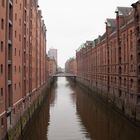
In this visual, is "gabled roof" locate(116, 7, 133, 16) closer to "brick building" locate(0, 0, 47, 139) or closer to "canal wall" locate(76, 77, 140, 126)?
"canal wall" locate(76, 77, 140, 126)

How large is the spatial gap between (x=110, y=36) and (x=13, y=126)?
3433 cm

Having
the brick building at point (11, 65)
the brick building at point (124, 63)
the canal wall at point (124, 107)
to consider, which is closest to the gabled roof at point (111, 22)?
the brick building at point (124, 63)

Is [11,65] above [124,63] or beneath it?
beneath

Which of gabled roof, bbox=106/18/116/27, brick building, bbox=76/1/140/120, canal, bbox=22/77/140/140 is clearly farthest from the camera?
gabled roof, bbox=106/18/116/27

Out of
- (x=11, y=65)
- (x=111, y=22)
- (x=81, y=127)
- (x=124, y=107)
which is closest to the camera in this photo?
(x=11, y=65)

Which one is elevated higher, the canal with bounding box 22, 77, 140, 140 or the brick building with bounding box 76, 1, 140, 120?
the brick building with bounding box 76, 1, 140, 120

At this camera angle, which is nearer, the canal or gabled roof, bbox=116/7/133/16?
the canal

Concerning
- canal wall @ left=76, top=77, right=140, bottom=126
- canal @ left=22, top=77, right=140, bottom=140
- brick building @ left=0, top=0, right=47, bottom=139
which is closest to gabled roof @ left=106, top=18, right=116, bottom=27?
canal wall @ left=76, top=77, right=140, bottom=126

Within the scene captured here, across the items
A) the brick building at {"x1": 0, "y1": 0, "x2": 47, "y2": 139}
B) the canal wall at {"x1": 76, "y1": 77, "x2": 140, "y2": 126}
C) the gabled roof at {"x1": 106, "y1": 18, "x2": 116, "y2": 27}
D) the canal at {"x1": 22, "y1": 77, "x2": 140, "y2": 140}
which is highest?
the gabled roof at {"x1": 106, "y1": 18, "x2": 116, "y2": 27}

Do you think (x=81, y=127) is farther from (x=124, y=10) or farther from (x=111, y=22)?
(x=111, y=22)

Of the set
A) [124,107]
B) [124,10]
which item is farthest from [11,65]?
[124,10]

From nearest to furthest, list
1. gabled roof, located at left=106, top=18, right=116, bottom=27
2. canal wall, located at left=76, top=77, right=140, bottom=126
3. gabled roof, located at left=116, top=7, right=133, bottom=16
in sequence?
canal wall, located at left=76, top=77, right=140, bottom=126
gabled roof, located at left=116, top=7, right=133, bottom=16
gabled roof, located at left=106, top=18, right=116, bottom=27

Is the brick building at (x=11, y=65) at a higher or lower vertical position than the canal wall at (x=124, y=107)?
higher

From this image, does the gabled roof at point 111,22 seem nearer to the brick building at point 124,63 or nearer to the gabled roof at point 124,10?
the brick building at point 124,63
